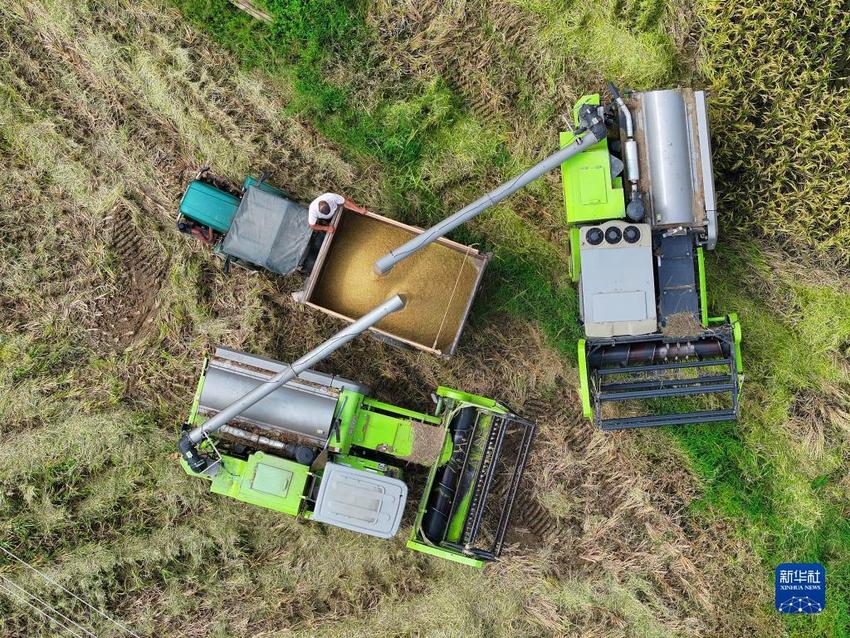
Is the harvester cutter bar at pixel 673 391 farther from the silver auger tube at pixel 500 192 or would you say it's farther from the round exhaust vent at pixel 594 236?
the silver auger tube at pixel 500 192

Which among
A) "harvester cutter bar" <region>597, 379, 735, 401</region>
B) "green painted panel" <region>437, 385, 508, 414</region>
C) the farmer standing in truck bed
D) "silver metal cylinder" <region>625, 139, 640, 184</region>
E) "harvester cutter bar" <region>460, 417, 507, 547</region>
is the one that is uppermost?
"silver metal cylinder" <region>625, 139, 640, 184</region>

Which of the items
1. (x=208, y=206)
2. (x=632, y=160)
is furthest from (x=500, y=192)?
(x=208, y=206)

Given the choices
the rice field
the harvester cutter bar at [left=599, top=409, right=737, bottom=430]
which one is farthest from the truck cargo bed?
the harvester cutter bar at [left=599, top=409, right=737, bottom=430]

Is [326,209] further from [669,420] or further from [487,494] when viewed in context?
[669,420]

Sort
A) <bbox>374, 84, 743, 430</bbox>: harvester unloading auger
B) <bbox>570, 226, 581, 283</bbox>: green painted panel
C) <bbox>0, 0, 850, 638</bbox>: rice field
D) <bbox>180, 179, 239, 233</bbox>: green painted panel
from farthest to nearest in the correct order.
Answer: <bbox>0, 0, 850, 638</bbox>: rice field
<bbox>180, 179, 239, 233</bbox>: green painted panel
<bbox>570, 226, 581, 283</bbox>: green painted panel
<bbox>374, 84, 743, 430</bbox>: harvester unloading auger

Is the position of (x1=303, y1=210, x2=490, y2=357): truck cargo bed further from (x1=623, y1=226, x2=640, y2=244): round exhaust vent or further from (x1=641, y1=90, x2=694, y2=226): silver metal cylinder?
(x1=641, y1=90, x2=694, y2=226): silver metal cylinder

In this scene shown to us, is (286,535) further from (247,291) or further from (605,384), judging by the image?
(605,384)
